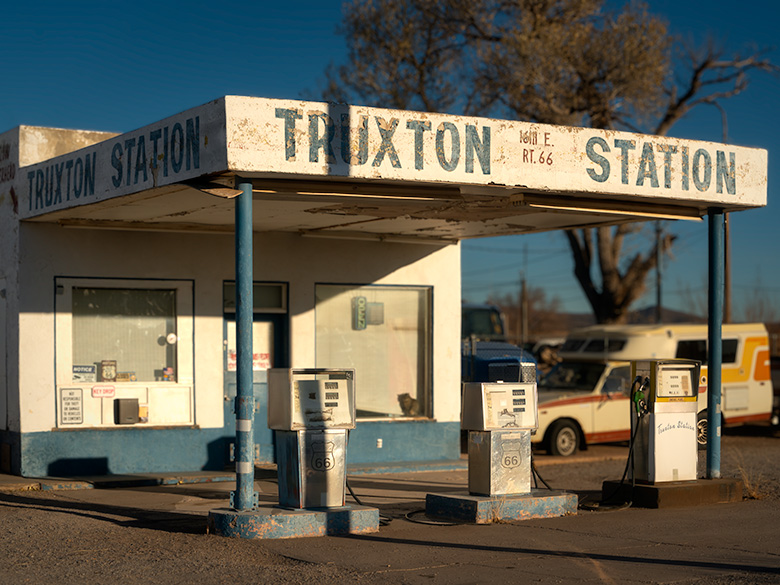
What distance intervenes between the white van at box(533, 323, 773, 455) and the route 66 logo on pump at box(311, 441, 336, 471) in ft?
25.8

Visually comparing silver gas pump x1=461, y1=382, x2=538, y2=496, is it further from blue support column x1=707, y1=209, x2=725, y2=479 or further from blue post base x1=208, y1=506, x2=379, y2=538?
blue support column x1=707, y1=209, x2=725, y2=479

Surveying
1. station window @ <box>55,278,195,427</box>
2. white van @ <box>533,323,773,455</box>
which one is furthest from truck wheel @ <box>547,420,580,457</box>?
station window @ <box>55,278,195,427</box>

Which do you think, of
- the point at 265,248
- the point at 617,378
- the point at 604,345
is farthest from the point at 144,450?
the point at 604,345

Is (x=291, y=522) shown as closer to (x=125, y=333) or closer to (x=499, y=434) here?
(x=499, y=434)

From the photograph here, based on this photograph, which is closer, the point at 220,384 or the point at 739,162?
the point at 739,162

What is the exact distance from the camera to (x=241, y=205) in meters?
9.37

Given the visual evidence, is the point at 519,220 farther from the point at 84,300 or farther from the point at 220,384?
the point at 84,300

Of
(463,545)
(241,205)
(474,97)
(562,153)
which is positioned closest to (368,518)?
(463,545)

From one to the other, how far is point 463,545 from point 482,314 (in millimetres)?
19975

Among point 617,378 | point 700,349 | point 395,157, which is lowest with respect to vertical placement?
point 617,378

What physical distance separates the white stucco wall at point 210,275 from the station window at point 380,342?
18 cm

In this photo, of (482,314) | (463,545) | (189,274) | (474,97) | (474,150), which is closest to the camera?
(463,545)

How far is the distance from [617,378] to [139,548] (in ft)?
36.9

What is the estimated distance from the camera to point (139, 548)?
8648mm
